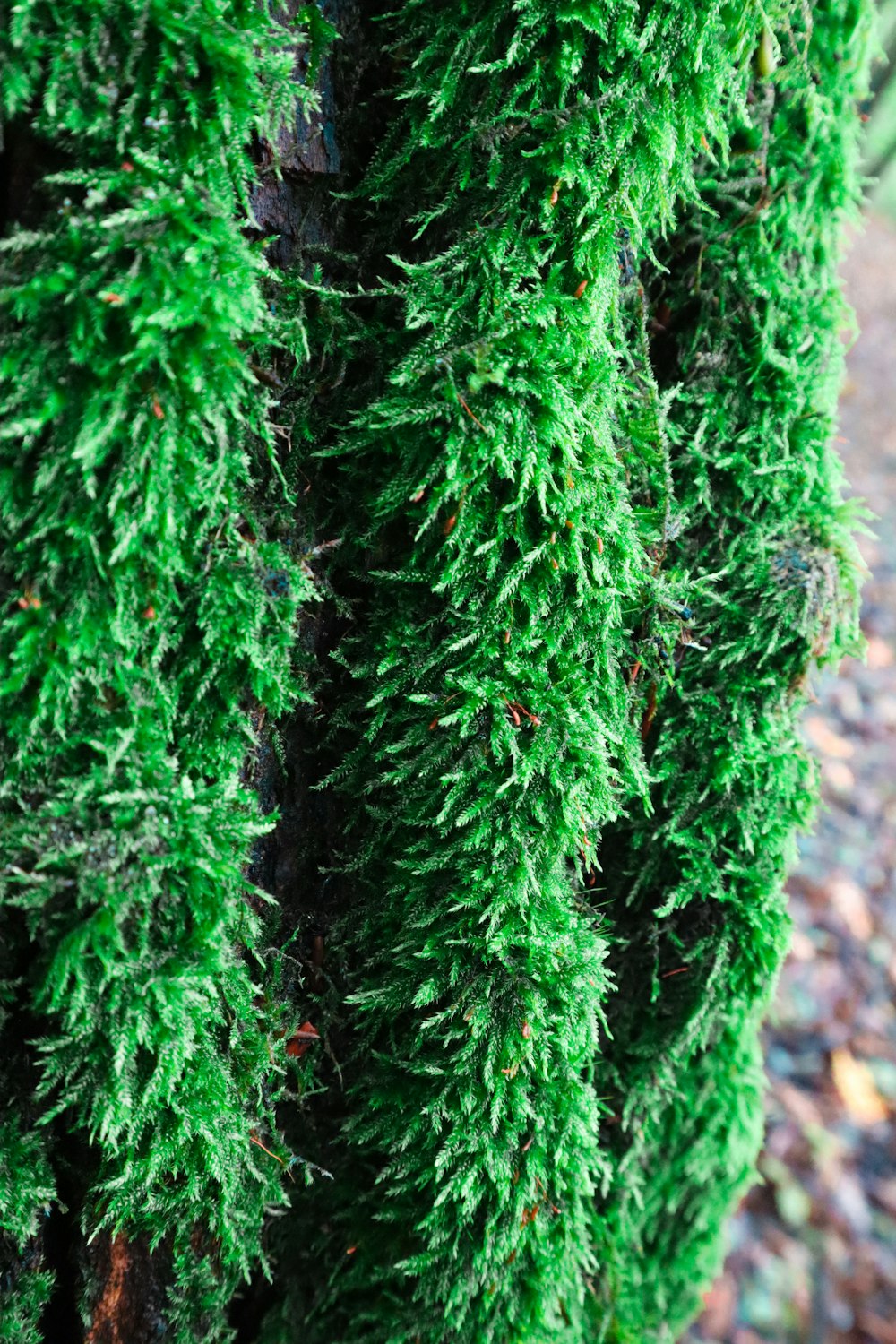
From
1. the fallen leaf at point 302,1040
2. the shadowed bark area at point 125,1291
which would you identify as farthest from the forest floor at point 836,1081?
the shadowed bark area at point 125,1291

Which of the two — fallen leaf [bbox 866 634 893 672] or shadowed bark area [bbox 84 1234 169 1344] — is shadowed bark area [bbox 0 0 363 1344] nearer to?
shadowed bark area [bbox 84 1234 169 1344]

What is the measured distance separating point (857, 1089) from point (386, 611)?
2.91 metres

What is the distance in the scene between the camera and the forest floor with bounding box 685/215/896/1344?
104 inches

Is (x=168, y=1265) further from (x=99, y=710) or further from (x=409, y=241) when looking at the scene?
(x=409, y=241)

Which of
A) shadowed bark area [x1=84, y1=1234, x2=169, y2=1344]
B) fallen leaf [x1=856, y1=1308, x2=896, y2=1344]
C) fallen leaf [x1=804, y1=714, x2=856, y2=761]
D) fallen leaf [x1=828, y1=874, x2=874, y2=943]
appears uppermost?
shadowed bark area [x1=84, y1=1234, x2=169, y2=1344]

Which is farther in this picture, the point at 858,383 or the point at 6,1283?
the point at 858,383

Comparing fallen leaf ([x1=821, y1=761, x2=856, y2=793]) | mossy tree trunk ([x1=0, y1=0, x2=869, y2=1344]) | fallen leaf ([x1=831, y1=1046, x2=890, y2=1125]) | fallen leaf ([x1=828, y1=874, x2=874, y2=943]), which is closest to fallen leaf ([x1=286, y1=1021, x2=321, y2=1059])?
mossy tree trunk ([x1=0, y1=0, x2=869, y2=1344])

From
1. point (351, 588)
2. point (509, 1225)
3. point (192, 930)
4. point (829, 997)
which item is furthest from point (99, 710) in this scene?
point (829, 997)

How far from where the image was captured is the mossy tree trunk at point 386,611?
3.52 ft

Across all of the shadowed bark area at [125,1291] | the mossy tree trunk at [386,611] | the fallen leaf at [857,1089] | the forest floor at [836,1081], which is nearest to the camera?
the mossy tree trunk at [386,611]

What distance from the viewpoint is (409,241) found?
134cm

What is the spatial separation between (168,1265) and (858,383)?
7.90m

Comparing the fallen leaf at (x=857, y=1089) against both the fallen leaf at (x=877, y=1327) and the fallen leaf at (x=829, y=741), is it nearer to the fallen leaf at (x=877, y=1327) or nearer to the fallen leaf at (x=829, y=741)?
the fallen leaf at (x=877, y=1327)

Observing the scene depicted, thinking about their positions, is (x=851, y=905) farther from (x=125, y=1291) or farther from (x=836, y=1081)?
(x=125, y=1291)
